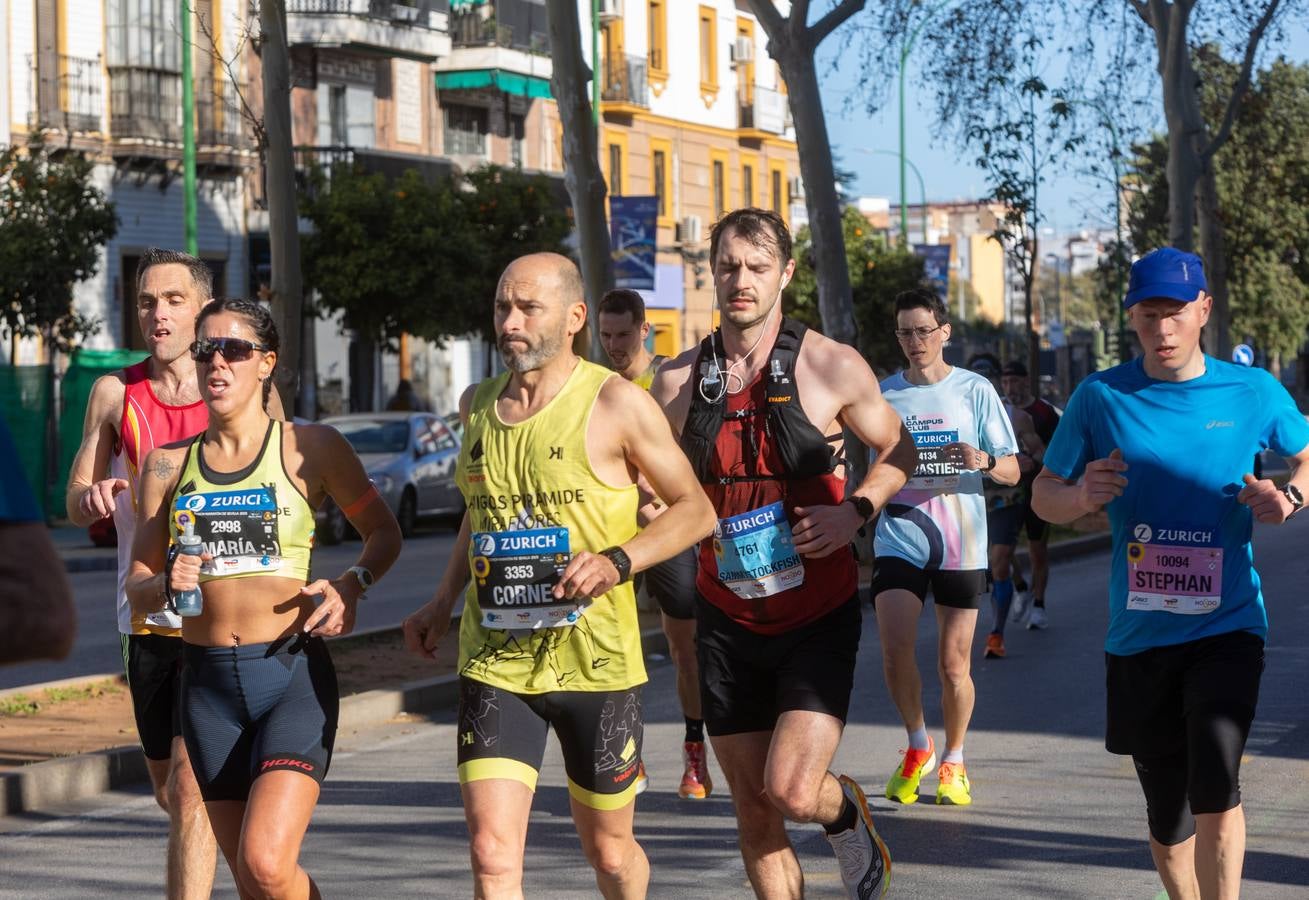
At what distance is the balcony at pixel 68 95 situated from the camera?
1337 inches

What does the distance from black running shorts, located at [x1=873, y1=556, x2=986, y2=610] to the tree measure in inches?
440

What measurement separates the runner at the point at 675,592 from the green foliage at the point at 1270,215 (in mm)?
43642

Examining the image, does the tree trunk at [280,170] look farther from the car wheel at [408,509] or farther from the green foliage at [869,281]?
the green foliage at [869,281]

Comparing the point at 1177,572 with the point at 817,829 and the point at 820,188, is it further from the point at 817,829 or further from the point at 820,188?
the point at 820,188

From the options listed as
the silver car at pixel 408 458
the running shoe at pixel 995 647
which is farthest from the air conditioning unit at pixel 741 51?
the running shoe at pixel 995 647

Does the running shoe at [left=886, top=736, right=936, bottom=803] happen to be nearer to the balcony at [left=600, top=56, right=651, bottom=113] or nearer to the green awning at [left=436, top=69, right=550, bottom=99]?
the green awning at [left=436, top=69, right=550, bottom=99]

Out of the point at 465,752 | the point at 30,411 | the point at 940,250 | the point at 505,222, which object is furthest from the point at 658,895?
the point at 940,250

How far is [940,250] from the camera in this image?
6306 centimetres

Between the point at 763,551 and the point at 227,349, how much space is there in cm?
156

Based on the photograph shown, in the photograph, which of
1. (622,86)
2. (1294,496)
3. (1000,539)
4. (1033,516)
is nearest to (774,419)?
(1294,496)

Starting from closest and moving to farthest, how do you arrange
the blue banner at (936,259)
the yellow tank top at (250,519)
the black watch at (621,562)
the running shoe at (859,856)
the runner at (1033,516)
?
the black watch at (621,562) → the yellow tank top at (250,519) → the running shoe at (859,856) → the runner at (1033,516) → the blue banner at (936,259)

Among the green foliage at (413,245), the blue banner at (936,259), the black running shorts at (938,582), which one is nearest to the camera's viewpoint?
the black running shorts at (938,582)

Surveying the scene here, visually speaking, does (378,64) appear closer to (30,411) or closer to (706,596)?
(30,411)

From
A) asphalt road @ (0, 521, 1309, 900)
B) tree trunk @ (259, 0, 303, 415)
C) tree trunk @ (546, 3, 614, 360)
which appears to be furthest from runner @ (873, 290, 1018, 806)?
tree trunk @ (546, 3, 614, 360)
